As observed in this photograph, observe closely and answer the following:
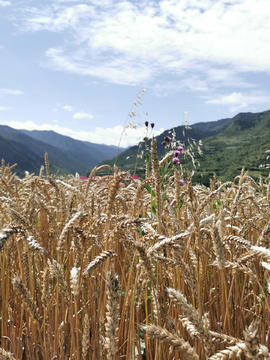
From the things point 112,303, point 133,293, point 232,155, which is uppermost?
point 232,155

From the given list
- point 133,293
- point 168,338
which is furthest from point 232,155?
point 168,338

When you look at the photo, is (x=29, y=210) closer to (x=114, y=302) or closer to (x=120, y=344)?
(x=120, y=344)

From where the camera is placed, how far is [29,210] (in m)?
1.54

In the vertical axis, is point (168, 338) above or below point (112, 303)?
below

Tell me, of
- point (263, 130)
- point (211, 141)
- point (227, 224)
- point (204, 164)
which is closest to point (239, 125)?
point (263, 130)

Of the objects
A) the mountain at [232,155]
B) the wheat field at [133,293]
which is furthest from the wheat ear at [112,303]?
the mountain at [232,155]

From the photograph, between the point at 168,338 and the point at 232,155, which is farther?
the point at 232,155

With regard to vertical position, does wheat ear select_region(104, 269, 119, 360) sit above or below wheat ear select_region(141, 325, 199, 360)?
above

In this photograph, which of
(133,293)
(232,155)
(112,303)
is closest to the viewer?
(112,303)

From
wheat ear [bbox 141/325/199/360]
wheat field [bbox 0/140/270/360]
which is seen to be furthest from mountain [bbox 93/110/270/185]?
wheat ear [bbox 141/325/199/360]

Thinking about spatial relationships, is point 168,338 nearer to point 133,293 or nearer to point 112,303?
point 112,303

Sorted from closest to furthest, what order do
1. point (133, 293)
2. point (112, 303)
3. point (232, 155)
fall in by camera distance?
1. point (112, 303)
2. point (133, 293)
3. point (232, 155)

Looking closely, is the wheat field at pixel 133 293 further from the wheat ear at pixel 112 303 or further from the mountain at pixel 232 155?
the mountain at pixel 232 155

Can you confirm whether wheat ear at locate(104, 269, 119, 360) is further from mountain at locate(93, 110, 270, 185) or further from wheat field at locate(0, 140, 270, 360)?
mountain at locate(93, 110, 270, 185)
